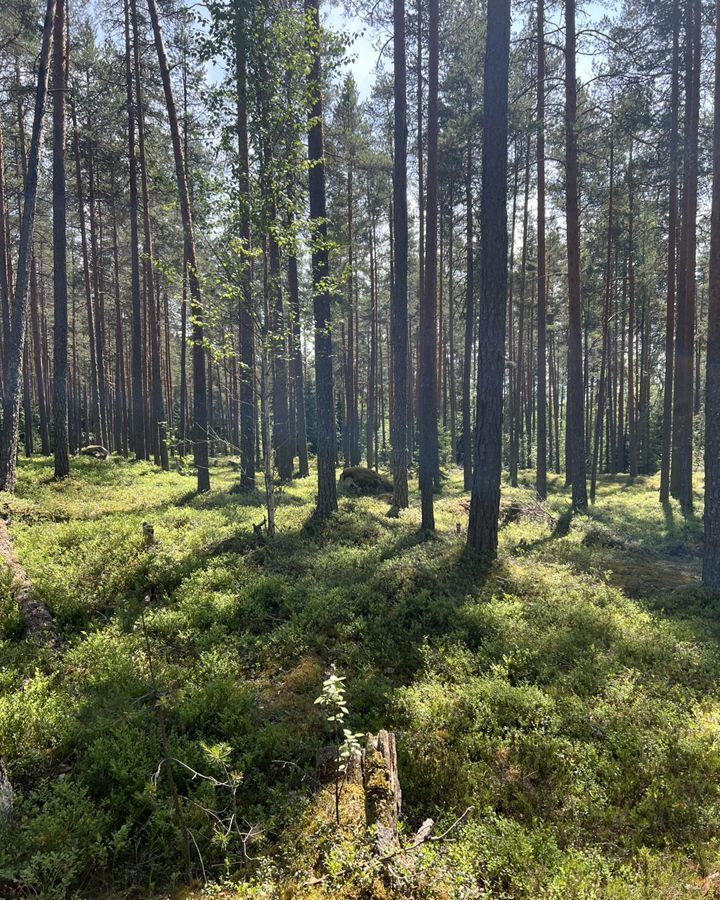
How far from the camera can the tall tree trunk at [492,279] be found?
318 inches

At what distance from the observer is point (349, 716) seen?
4441 millimetres

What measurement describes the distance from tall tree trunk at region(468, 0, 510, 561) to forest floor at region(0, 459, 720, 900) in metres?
1.24

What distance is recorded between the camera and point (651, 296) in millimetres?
22281

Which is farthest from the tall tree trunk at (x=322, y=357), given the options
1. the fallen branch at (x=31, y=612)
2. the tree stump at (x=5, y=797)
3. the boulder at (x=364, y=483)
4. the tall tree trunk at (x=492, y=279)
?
the tree stump at (x=5, y=797)

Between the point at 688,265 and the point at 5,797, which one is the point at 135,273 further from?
the point at 688,265

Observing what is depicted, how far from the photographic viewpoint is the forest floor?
304cm

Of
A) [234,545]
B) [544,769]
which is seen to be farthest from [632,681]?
[234,545]

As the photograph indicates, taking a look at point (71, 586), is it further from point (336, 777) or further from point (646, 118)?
point (646, 118)

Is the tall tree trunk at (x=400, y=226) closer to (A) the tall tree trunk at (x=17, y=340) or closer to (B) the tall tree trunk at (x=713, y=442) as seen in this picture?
(B) the tall tree trunk at (x=713, y=442)

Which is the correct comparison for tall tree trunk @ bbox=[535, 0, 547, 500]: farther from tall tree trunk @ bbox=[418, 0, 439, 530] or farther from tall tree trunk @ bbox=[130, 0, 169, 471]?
tall tree trunk @ bbox=[130, 0, 169, 471]

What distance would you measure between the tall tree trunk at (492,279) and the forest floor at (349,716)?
1.24 m

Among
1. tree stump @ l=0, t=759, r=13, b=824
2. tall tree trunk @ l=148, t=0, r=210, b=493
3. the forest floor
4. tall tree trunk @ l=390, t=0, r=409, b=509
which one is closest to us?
the forest floor

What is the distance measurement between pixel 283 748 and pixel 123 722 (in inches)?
58.6

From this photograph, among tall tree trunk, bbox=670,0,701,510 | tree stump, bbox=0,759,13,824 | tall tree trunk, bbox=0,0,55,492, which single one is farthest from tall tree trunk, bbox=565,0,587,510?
tree stump, bbox=0,759,13,824
